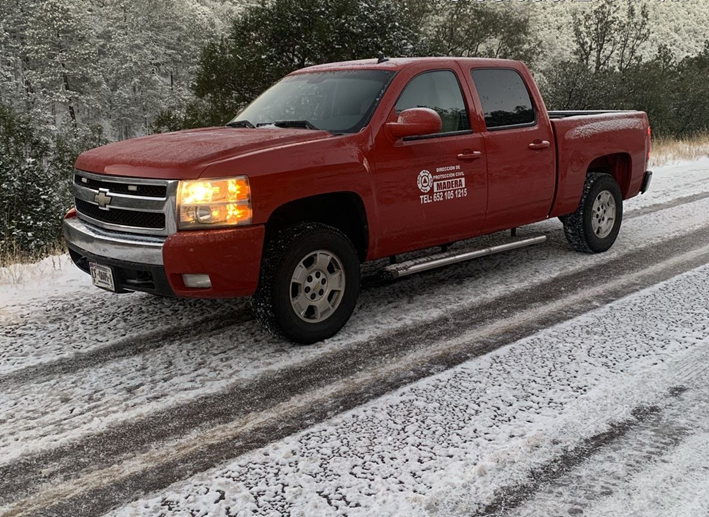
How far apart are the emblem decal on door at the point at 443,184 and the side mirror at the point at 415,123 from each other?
1.19 ft

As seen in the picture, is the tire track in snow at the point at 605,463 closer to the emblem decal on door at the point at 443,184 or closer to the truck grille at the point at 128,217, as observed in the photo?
the emblem decal on door at the point at 443,184

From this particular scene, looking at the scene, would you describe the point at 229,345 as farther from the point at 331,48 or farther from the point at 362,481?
the point at 331,48

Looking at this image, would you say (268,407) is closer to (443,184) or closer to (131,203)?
(131,203)

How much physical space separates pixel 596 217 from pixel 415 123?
2926 mm

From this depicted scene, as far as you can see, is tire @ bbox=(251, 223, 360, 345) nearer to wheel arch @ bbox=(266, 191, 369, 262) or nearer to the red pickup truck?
the red pickup truck

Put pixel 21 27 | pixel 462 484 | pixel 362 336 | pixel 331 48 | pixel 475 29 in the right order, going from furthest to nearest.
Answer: pixel 21 27
pixel 475 29
pixel 331 48
pixel 362 336
pixel 462 484

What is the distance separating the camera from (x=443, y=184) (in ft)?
16.3

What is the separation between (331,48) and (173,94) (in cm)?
3685

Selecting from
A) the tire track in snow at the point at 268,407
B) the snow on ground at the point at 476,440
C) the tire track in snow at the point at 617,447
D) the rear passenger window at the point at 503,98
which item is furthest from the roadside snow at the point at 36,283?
the tire track in snow at the point at 617,447

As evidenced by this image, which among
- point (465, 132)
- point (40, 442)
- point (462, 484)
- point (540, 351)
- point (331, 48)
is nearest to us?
point (462, 484)

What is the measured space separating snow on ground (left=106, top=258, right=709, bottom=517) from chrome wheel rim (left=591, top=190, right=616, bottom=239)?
2.38 m

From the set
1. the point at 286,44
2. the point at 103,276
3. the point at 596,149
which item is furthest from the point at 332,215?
the point at 286,44

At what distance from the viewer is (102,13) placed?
59.2 metres

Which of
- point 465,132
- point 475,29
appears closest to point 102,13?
point 475,29
